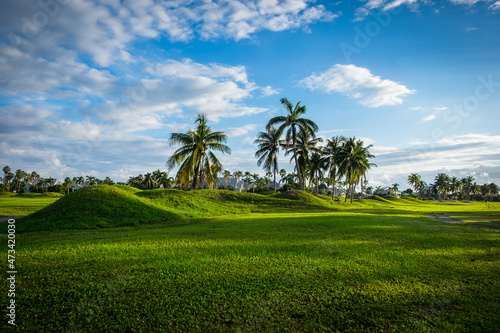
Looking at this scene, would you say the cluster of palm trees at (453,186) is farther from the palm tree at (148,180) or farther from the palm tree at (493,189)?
the palm tree at (148,180)

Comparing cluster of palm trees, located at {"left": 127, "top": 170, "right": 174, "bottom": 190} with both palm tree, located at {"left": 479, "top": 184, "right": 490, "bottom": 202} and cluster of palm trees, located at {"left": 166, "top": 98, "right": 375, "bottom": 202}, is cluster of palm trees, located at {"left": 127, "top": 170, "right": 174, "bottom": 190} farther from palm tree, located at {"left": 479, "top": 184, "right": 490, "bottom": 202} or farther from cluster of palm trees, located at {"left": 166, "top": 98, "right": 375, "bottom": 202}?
palm tree, located at {"left": 479, "top": 184, "right": 490, "bottom": 202}

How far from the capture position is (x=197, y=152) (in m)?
27.5

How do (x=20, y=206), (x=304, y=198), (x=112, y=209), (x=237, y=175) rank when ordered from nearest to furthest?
1. (x=112, y=209)
2. (x=20, y=206)
3. (x=304, y=198)
4. (x=237, y=175)

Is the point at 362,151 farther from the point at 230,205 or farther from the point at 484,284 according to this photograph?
the point at 484,284

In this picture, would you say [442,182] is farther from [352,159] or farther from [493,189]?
[352,159]

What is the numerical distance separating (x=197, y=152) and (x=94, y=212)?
47.3 feet

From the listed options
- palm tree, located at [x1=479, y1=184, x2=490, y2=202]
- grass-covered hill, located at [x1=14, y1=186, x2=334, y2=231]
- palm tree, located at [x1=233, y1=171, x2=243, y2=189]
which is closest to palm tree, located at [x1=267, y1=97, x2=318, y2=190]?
grass-covered hill, located at [x1=14, y1=186, x2=334, y2=231]

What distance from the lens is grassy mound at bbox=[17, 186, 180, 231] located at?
40.1ft

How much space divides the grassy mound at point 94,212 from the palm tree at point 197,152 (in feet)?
33.7

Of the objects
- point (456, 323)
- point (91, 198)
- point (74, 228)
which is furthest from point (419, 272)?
point (91, 198)

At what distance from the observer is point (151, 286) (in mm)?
4418

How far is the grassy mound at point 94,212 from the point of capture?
40.1 feet

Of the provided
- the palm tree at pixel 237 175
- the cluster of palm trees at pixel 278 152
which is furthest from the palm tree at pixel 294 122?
the palm tree at pixel 237 175

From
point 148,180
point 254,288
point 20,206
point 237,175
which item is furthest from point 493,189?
point 20,206
